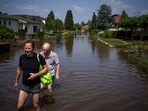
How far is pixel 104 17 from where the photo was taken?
342 feet

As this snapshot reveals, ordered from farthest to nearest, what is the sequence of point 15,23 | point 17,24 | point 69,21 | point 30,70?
point 69,21 < point 17,24 < point 15,23 < point 30,70

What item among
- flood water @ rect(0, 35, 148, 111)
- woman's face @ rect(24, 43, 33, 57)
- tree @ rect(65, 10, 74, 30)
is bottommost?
flood water @ rect(0, 35, 148, 111)

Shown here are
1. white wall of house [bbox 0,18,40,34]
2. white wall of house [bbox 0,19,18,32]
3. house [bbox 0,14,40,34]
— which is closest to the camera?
white wall of house [bbox 0,19,18,32]

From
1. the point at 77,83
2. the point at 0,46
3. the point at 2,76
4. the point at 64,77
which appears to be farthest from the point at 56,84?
the point at 0,46

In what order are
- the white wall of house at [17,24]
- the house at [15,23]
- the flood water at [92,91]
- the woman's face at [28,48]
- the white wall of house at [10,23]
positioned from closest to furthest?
the woman's face at [28,48], the flood water at [92,91], the white wall of house at [10,23], the house at [15,23], the white wall of house at [17,24]

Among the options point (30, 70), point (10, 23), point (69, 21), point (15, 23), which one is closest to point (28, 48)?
point (30, 70)

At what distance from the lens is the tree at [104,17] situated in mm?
103938

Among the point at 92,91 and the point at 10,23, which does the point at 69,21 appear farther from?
the point at 92,91

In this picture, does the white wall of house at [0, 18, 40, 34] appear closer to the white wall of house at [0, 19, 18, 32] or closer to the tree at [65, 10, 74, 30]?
the white wall of house at [0, 19, 18, 32]

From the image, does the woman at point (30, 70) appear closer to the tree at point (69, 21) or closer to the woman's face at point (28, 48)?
the woman's face at point (28, 48)

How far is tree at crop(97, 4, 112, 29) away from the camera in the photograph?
103938 millimetres

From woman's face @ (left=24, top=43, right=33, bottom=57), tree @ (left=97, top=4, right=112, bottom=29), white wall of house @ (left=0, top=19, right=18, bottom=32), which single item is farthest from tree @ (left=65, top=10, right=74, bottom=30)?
woman's face @ (left=24, top=43, right=33, bottom=57)

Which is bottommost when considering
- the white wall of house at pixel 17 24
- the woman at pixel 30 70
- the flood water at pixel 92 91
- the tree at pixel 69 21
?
the flood water at pixel 92 91

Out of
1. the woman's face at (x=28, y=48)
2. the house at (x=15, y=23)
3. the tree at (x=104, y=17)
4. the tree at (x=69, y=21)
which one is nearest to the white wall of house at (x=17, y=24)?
the house at (x=15, y=23)
